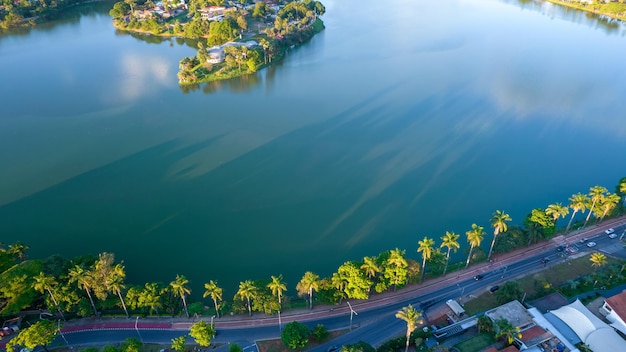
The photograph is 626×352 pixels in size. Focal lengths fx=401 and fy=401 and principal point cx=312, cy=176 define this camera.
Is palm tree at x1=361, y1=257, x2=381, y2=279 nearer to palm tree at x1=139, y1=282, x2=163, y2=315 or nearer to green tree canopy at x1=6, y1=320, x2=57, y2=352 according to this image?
palm tree at x1=139, y1=282, x2=163, y2=315

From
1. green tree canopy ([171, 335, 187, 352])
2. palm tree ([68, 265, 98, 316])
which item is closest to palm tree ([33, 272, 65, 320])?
palm tree ([68, 265, 98, 316])

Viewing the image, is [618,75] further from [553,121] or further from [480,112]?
[480,112]

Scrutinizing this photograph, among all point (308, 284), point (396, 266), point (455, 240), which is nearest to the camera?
point (308, 284)

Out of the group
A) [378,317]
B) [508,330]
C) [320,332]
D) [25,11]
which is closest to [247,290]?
[320,332]

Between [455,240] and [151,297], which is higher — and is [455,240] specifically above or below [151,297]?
above

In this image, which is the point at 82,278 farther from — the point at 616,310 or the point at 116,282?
the point at 616,310

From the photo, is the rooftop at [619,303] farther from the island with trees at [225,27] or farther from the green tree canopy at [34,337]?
the island with trees at [225,27]
